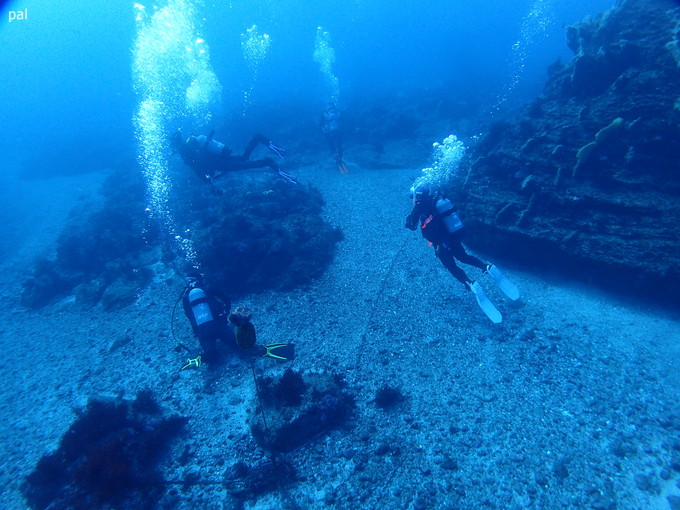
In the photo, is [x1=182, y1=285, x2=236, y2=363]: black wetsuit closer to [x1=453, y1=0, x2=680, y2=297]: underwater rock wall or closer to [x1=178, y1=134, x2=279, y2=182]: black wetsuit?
[x1=178, y1=134, x2=279, y2=182]: black wetsuit

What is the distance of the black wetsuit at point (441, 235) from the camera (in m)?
6.98

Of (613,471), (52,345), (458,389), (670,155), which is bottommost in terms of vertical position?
(613,471)

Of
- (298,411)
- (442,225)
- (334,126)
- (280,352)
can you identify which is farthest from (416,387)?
(334,126)

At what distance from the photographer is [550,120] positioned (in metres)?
9.47

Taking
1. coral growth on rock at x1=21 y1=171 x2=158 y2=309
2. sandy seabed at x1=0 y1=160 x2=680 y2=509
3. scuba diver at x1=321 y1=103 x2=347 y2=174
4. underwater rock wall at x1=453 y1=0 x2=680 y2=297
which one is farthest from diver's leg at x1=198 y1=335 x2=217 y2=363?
scuba diver at x1=321 y1=103 x2=347 y2=174

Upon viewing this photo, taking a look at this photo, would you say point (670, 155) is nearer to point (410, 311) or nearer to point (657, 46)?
point (657, 46)

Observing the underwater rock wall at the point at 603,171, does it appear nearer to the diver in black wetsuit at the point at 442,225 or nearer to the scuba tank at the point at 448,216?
the diver in black wetsuit at the point at 442,225

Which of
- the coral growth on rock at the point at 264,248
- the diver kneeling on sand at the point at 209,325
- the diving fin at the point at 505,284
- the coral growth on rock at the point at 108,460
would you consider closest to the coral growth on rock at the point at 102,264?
the coral growth on rock at the point at 264,248

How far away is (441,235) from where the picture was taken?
7.05m

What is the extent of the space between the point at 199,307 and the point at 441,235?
5.40m

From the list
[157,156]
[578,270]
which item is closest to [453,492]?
[578,270]

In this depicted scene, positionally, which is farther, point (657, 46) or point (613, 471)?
point (657, 46)

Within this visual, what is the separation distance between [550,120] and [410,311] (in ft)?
24.3

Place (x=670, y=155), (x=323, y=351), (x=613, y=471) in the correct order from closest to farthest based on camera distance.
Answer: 1. (x=613, y=471)
2. (x=323, y=351)
3. (x=670, y=155)
